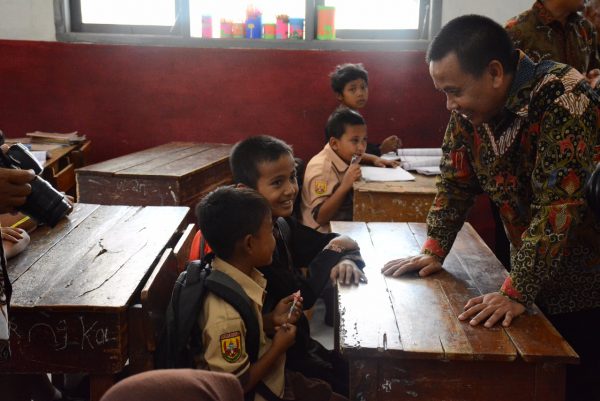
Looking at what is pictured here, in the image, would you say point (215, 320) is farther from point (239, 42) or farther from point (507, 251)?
point (239, 42)

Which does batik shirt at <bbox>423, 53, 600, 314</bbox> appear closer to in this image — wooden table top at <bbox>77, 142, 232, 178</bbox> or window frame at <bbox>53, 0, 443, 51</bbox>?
wooden table top at <bbox>77, 142, 232, 178</bbox>

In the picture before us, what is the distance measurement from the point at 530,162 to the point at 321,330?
6.13ft

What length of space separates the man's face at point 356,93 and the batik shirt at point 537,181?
2.37 metres

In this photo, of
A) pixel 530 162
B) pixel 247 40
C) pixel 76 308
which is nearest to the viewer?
pixel 76 308

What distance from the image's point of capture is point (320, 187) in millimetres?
3574

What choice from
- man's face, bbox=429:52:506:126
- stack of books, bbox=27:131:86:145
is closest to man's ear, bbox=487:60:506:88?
man's face, bbox=429:52:506:126

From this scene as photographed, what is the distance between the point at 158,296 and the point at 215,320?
0.21m

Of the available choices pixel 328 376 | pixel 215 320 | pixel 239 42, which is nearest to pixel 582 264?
pixel 328 376

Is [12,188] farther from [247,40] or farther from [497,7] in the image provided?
[497,7]

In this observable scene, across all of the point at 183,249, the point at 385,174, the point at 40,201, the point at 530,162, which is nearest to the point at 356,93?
the point at 385,174

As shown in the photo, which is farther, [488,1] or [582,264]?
[488,1]

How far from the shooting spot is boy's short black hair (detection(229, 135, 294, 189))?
2.40 metres

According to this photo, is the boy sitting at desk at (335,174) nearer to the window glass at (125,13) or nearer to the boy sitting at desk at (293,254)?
the boy sitting at desk at (293,254)

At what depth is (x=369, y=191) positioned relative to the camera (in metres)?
3.37
